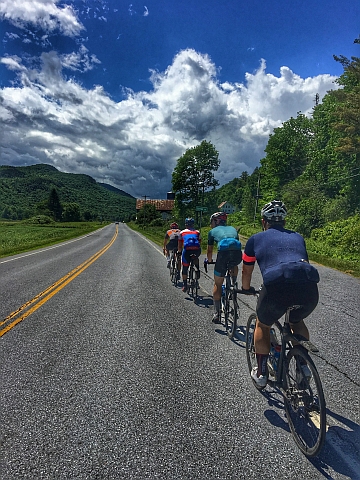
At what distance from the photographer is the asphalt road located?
238cm

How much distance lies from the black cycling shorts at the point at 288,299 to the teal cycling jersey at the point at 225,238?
254cm

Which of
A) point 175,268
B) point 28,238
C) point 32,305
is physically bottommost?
point 28,238

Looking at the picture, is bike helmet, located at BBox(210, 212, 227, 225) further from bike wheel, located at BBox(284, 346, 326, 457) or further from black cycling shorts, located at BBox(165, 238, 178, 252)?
black cycling shorts, located at BBox(165, 238, 178, 252)

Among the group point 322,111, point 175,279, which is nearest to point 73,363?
point 175,279

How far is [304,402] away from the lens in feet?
8.75

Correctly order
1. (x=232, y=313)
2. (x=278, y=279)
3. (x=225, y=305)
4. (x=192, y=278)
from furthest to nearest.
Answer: (x=192, y=278), (x=225, y=305), (x=232, y=313), (x=278, y=279)

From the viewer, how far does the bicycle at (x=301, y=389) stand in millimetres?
2459

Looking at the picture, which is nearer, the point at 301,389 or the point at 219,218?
the point at 301,389

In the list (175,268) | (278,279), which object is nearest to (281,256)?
(278,279)

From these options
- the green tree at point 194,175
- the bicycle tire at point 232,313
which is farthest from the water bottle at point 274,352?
the green tree at point 194,175

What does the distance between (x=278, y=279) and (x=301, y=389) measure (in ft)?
3.11

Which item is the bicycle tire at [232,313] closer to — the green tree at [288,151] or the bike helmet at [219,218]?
the bike helmet at [219,218]

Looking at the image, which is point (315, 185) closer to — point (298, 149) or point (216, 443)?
point (298, 149)

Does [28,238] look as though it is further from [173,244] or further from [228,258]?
[228,258]
